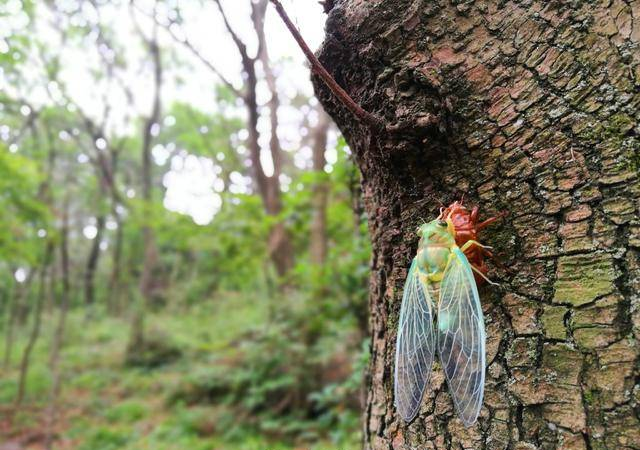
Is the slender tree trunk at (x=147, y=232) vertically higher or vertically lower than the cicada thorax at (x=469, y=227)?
higher

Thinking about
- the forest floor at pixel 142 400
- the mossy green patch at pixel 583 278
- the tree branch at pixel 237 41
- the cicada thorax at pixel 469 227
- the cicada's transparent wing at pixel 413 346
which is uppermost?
the tree branch at pixel 237 41

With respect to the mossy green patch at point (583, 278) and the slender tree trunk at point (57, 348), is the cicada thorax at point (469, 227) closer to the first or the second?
the mossy green patch at point (583, 278)

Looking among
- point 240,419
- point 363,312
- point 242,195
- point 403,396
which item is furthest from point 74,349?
point 403,396

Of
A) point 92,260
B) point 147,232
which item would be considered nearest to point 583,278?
point 147,232

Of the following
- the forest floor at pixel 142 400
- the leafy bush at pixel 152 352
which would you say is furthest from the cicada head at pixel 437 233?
the leafy bush at pixel 152 352

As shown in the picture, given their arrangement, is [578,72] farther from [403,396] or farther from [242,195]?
[242,195]
